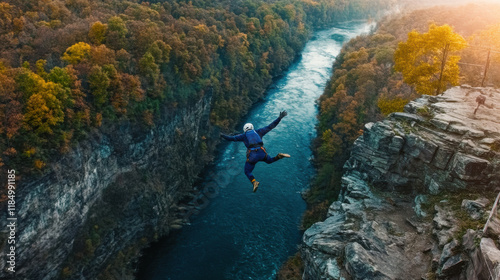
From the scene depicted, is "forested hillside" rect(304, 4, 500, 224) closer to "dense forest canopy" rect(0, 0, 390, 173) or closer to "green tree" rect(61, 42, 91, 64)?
"dense forest canopy" rect(0, 0, 390, 173)

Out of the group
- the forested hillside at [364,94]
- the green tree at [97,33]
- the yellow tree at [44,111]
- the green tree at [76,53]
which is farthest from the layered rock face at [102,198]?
the forested hillside at [364,94]

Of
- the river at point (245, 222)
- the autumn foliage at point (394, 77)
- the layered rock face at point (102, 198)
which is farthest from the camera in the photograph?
the river at point (245, 222)

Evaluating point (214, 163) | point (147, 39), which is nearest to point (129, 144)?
point (147, 39)

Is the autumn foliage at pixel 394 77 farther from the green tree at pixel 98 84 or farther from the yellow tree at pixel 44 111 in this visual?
the yellow tree at pixel 44 111

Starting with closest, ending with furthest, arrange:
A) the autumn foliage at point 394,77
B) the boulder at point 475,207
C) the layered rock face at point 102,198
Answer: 1. the boulder at point 475,207
2. the layered rock face at point 102,198
3. the autumn foliage at point 394,77

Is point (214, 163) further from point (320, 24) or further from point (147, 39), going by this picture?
point (320, 24)

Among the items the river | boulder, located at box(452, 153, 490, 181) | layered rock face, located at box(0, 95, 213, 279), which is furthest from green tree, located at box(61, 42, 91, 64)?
boulder, located at box(452, 153, 490, 181)
